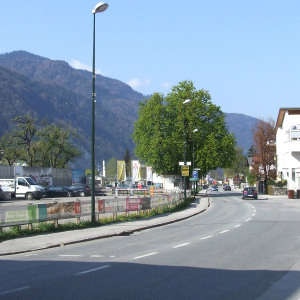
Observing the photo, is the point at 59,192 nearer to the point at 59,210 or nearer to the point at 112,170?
the point at 59,210

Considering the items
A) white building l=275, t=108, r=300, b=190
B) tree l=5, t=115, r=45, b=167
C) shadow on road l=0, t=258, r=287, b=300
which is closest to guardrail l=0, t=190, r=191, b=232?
shadow on road l=0, t=258, r=287, b=300

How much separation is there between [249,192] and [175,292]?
153 ft

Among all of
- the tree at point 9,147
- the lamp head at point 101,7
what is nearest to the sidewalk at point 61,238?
the lamp head at point 101,7

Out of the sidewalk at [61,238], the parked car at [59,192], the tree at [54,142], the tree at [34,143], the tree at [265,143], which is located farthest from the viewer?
the tree at [265,143]

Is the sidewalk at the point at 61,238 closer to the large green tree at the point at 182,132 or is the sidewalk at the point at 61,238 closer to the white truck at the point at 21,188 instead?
the white truck at the point at 21,188

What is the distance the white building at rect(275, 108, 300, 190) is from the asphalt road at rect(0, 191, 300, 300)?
45640mm

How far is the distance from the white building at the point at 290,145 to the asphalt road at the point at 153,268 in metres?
45.6

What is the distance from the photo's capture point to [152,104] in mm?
61156

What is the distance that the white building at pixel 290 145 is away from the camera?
57938 millimetres

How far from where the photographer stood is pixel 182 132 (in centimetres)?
5775

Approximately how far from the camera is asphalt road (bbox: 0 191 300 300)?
7062mm

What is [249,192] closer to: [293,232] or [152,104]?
[152,104]

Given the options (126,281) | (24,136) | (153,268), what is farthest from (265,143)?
(126,281)

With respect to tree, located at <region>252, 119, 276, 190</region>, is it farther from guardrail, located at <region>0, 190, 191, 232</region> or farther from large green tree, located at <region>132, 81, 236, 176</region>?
guardrail, located at <region>0, 190, 191, 232</region>
